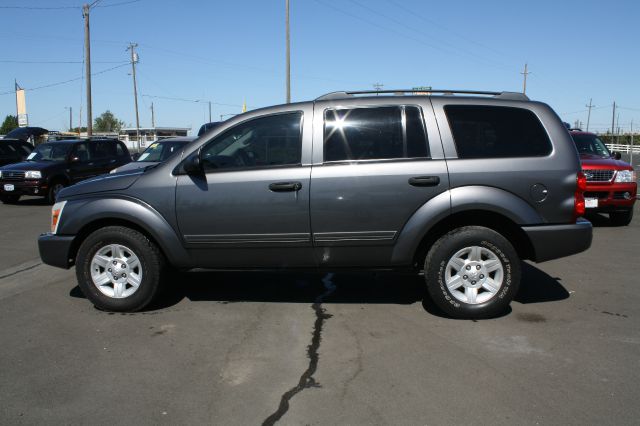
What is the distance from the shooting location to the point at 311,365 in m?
3.96

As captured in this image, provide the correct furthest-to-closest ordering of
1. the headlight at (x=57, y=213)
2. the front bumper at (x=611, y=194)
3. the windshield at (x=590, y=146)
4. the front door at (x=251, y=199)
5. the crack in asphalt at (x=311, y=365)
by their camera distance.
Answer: the windshield at (x=590, y=146) < the front bumper at (x=611, y=194) < the headlight at (x=57, y=213) < the front door at (x=251, y=199) < the crack in asphalt at (x=311, y=365)

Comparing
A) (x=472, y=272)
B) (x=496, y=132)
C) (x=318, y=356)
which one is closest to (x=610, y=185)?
(x=496, y=132)

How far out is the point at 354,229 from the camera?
4.83 meters

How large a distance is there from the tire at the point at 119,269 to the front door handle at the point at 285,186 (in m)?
1.29

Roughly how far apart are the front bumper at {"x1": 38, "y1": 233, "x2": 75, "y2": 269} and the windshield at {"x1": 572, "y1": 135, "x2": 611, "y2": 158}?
32.3 ft

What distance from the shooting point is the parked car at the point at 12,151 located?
59.3 feet

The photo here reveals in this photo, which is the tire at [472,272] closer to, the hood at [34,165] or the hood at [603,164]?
the hood at [603,164]

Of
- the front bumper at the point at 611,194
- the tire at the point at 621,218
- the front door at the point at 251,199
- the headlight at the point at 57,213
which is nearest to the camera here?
the front door at the point at 251,199

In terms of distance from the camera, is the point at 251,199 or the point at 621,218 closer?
the point at 251,199

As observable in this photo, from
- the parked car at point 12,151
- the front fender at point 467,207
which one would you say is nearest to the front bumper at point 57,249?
the front fender at point 467,207

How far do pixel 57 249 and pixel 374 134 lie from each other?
318 centimetres

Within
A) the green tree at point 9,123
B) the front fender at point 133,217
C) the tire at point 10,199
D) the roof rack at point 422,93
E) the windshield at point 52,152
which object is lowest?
the tire at point 10,199

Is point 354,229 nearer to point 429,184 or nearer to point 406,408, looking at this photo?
point 429,184

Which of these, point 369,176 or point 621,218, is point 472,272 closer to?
point 369,176
